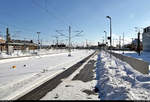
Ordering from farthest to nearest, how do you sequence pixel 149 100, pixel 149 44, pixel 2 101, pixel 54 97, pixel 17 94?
pixel 149 44, pixel 17 94, pixel 54 97, pixel 2 101, pixel 149 100

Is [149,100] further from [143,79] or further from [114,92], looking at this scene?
[143,79]

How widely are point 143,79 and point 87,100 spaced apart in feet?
15.8

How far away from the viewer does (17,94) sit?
19.5 feet

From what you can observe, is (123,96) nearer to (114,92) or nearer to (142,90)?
(114,92)

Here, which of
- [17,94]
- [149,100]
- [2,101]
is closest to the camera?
[149,100]

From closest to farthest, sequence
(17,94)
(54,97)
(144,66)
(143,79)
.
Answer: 1. (54,97)
2. (17,94)
3. (143,79)
4. (144,66)

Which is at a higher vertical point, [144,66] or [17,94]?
[144,66]

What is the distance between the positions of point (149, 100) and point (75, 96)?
295cm

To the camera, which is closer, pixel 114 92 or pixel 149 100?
pixel 149 100

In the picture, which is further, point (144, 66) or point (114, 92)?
point (144, 66)

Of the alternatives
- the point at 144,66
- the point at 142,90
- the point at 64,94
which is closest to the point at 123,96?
the point at 142,90

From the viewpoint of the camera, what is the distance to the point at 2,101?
512 centimetres

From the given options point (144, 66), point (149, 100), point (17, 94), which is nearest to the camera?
point (149, 100)

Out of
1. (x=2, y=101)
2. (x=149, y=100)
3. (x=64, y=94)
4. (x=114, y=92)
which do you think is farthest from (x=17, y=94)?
(x=149, y=100)
